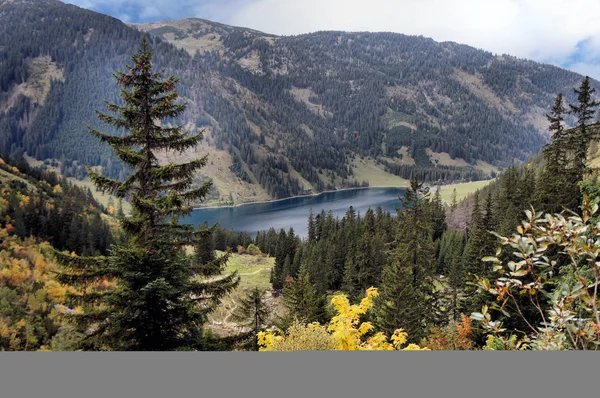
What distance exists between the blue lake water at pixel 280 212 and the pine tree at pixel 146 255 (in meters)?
99.6

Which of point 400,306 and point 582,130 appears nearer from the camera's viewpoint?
point 582,130

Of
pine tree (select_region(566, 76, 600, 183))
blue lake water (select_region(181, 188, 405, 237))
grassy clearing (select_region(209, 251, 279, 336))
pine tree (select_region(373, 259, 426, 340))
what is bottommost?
grassy clearing (select_region(209, 251, 279, 336))

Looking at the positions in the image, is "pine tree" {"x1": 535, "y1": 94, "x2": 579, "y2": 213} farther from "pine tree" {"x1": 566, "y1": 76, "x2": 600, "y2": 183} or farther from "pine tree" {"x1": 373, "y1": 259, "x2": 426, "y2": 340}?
"pine tree" {"x1": 373, "y1": 259, "x2": 426, "y2": 340}

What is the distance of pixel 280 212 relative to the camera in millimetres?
157875

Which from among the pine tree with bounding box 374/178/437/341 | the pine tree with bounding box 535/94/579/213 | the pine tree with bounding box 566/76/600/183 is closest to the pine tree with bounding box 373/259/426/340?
the pine tree with bounding box 374/178/437/341

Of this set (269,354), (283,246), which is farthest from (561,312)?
(283,246)

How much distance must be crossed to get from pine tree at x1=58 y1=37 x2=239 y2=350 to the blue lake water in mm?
99591

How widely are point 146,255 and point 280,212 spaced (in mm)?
149167

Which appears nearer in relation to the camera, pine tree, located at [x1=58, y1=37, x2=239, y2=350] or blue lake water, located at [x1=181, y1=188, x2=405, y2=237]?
pine tree, located at [x1=58, y1=37, x2=239, y2=350]

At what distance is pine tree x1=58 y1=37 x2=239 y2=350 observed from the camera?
8555 mm

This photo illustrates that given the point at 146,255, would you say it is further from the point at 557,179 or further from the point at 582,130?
the point at 557,179

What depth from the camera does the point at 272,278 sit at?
55.7 m

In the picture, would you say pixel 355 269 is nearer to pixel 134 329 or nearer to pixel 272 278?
pixel 272 278

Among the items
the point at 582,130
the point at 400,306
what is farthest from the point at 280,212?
the point at 582,130
